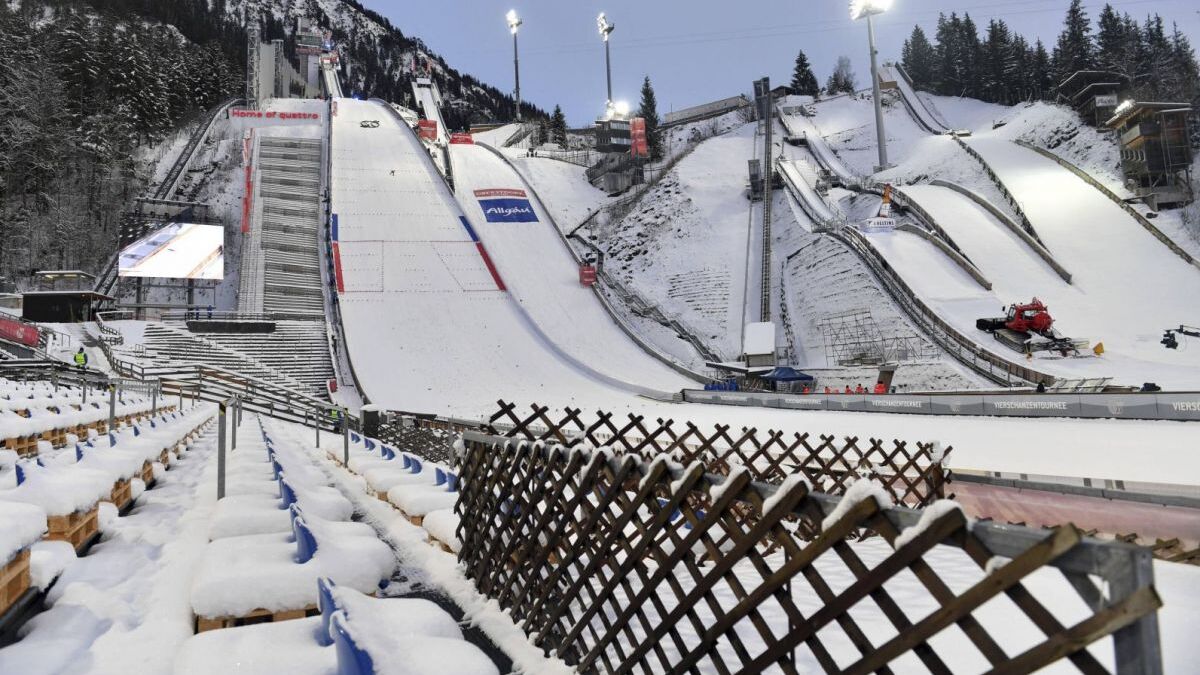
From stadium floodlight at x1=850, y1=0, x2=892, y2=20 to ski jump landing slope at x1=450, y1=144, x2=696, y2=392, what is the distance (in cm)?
2874

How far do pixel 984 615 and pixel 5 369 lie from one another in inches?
989

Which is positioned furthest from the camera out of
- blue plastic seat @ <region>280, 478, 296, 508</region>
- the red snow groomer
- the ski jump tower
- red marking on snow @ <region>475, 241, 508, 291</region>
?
the ski jump tower

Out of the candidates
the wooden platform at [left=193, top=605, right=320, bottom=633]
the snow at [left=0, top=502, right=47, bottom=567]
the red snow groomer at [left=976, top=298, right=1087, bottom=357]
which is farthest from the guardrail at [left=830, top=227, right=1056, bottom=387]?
the snow at [left=0, top=502, right=47, bottom=567]

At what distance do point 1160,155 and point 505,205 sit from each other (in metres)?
37.3

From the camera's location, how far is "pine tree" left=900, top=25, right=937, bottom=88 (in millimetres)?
80375

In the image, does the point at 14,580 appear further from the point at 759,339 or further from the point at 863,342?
the point at 863,342

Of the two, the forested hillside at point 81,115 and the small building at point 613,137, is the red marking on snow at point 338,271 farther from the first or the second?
the small building at point 613,137

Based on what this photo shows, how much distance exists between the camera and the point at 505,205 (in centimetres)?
4181

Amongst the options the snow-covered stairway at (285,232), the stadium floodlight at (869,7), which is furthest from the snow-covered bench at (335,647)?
the stadium floodlight at (869,7)

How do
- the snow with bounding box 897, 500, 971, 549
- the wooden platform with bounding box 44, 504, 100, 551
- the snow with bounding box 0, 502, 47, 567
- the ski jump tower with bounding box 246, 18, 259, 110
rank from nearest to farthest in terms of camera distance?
the snow with bounding box 897, 500, 971, 549
the snow with bounding box 0, 502, 47, 567
the wooden platform with bounding box 44, 504, 100, 551
the ski jump tower with bounding box 246, 18, 259, 110

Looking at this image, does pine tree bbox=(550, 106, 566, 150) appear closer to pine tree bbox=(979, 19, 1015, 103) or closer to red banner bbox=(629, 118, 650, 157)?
red banner bbox=(629, 118, 650, 157)

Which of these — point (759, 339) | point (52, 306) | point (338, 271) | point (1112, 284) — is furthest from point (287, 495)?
point (52, 306)

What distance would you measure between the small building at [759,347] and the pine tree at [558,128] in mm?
46556

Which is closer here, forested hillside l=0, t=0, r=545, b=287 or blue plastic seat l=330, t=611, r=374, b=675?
blue plastic seat l=330, t=611, r=374, b=675
